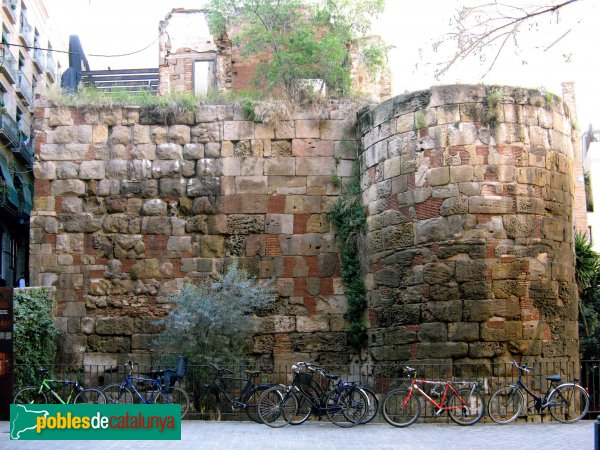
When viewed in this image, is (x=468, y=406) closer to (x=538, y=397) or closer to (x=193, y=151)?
(x=538, y=397)

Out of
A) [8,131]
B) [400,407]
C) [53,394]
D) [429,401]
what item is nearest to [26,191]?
[8,131]

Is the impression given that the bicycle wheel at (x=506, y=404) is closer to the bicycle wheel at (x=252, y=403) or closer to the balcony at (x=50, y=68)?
the bicycle wheel at (x=252, y=403)

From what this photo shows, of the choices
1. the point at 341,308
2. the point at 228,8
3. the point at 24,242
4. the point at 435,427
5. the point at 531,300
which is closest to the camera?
the point at 435,427

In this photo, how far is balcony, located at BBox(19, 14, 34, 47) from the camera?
29.1 meters

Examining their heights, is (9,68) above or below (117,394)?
above

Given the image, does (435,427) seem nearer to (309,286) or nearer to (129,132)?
(309,286)

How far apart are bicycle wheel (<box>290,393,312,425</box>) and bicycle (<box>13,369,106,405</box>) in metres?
3.18

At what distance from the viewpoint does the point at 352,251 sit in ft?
52.5

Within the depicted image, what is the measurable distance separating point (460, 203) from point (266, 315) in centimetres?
447

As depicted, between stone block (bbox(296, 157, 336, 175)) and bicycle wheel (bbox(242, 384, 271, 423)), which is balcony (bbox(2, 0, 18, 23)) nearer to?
stone block (bbox(296, 157, 336, 175))

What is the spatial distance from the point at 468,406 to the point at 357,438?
7.24ft

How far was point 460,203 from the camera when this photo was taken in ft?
46.1

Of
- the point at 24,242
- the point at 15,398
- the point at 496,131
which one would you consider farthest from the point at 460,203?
the point at 24,242

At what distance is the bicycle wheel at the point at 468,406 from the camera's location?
12891mm
